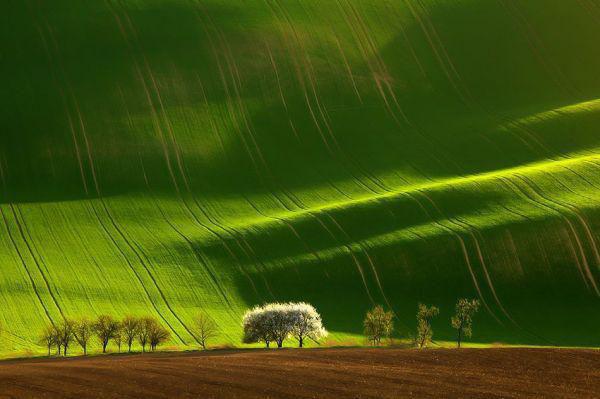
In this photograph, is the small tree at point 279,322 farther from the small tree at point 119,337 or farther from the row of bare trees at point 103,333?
the small tree at point 119,337

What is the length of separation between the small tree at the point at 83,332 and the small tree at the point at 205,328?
9.59 meters

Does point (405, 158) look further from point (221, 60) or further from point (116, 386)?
point (116, 386)

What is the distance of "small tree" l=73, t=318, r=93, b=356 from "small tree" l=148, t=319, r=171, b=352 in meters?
5.31

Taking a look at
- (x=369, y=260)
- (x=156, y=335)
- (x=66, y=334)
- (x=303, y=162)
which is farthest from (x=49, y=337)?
(x=303, y=162)

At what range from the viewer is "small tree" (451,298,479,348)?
8612cm

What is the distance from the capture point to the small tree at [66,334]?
81.6 meters

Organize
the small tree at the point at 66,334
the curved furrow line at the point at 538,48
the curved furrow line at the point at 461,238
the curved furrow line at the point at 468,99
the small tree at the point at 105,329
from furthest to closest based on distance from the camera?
the curved furrow line at the point at 538,48, the curved furrow line at the point at 468,99, the curved furrow line at the point at 461,238, the small tree at the point at 105,329, the small tree at the point at 66,334

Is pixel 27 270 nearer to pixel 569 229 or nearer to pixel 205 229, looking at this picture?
pixel 205 229

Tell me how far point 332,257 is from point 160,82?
50.1 metres

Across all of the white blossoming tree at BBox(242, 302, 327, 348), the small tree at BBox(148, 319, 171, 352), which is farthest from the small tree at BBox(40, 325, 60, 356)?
the white blossoming tree at BBox(242, 302, 327, 348)

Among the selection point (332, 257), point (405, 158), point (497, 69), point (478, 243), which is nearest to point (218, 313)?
point (332, 257)

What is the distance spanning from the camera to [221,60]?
14588cm

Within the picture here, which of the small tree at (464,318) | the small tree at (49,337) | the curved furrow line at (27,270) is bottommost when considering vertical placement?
the small tree at (49,337)

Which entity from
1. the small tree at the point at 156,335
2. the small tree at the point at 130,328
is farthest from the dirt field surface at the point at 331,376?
the small tree at the point at 130,328
